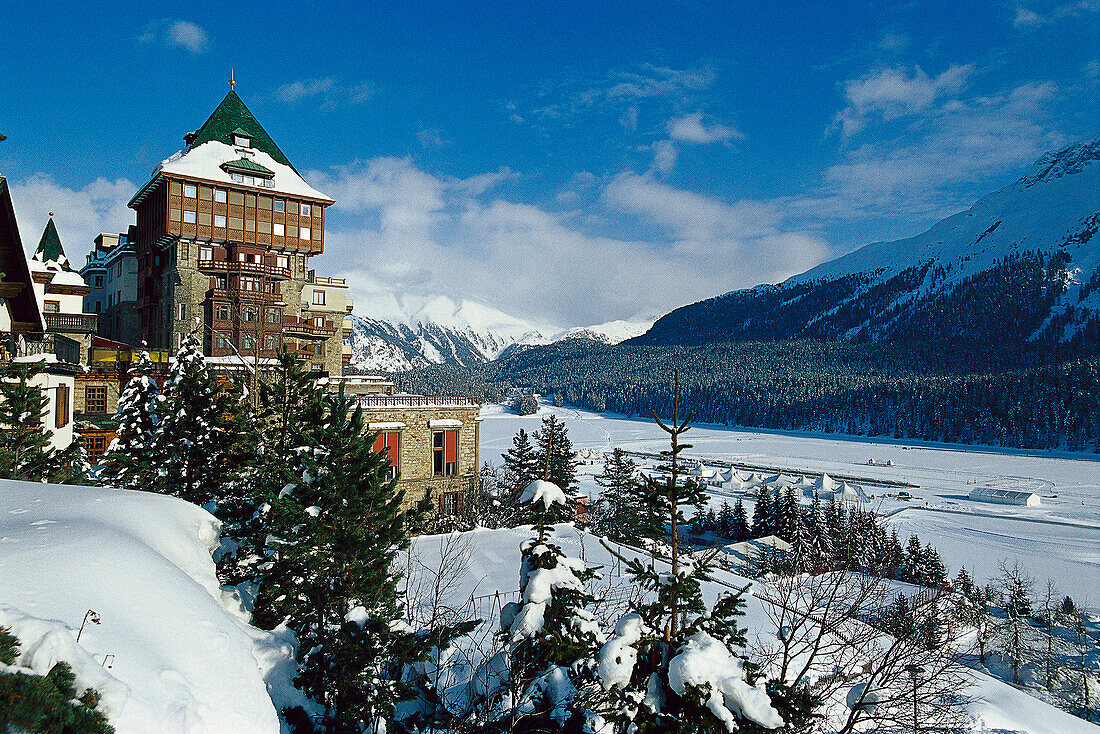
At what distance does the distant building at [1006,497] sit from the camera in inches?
2441

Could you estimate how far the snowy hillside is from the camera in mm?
3381

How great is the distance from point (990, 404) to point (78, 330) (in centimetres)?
16178

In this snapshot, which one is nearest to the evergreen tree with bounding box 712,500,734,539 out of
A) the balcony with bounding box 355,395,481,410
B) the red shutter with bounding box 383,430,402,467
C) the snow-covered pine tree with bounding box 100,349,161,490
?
the balcony with bounding box 355,395,481,410

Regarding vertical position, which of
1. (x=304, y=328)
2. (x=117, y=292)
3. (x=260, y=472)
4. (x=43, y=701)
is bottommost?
(x=260, y=472)

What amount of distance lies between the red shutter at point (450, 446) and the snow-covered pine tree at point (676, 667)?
21182 mm

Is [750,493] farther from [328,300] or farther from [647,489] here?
[647,489]

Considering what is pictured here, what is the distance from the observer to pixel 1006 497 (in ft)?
209

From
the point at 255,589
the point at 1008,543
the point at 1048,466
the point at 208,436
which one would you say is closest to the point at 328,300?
the point at 208,436

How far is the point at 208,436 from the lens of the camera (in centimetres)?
1359

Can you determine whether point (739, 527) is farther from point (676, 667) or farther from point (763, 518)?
point (676, 667)

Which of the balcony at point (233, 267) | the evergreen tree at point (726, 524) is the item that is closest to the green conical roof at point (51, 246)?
the balcony at point (233, 267)

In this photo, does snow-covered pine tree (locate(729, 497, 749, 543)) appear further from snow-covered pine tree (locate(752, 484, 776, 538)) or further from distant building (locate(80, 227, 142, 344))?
distant building (locate(80, 227, 142, 344))

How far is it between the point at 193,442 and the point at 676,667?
12.1 metres

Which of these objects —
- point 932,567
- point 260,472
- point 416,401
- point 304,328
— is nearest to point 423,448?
point 416,401
